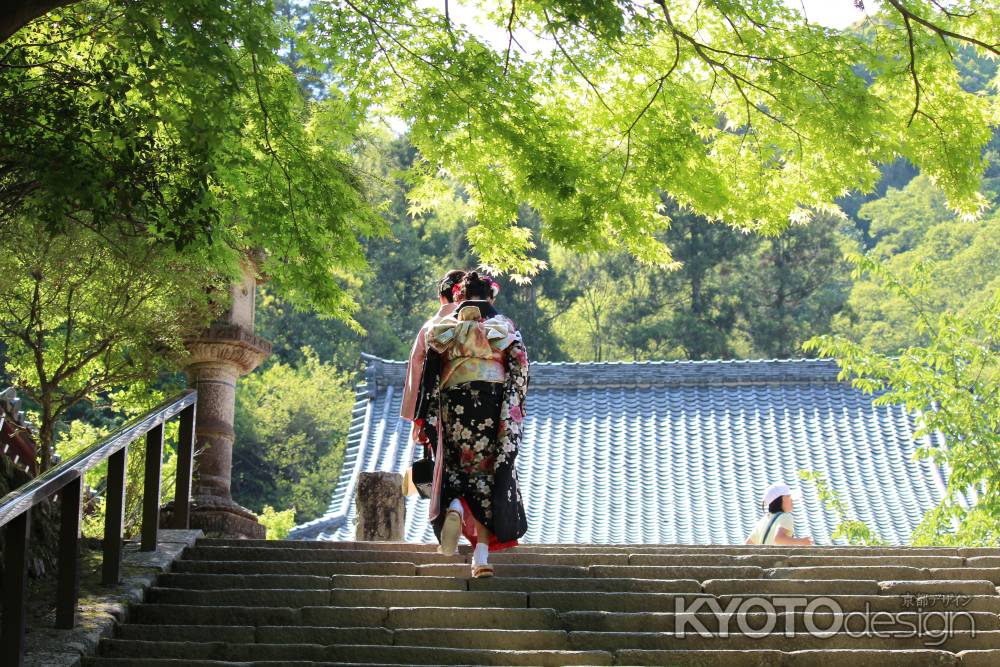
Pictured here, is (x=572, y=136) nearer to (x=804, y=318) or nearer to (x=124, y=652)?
(x=124, y=652)

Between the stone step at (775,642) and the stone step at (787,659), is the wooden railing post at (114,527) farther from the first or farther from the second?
the stone step at (775,642)

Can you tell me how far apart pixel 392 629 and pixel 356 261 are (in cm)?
278

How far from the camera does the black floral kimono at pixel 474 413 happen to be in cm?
668

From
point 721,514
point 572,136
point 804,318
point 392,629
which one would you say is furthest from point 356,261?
point 804,318

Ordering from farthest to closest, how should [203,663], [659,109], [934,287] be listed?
[934,287], [659,109], [203,663]

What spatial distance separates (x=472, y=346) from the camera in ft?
22.5

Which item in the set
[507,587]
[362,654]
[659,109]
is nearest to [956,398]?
[659,109]

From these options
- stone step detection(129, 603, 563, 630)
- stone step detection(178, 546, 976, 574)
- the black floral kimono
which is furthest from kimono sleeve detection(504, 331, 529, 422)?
stone step detection(129, 603, 563, 630)

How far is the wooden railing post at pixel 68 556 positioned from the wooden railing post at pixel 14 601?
19.7 inches

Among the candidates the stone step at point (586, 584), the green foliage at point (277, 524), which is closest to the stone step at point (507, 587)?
the stone step at point (586, 584)

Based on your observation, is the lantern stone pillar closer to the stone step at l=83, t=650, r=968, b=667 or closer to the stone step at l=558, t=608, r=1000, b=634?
the stone step at l=83, t=650, r=968, b=667

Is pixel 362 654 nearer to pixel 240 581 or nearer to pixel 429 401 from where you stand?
pixel 240 581

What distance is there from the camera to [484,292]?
7074 mm

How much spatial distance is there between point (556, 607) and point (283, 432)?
87.3 ft
